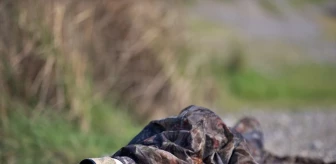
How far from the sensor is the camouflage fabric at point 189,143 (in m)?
4.45

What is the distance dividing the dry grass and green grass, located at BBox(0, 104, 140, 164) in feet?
0.52

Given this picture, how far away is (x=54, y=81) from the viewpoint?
7.31m

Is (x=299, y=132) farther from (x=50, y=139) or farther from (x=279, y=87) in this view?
(x=279, y=87)

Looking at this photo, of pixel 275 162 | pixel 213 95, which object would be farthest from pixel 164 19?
pixel 275 162

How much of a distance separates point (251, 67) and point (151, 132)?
10.1 meters

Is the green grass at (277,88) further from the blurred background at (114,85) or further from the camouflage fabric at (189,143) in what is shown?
the camouflage fabric at (189,143)

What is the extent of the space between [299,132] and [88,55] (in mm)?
2728

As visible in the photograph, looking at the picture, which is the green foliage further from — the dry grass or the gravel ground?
the dry grass

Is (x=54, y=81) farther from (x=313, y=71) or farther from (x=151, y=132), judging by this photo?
(x=313, y=71)

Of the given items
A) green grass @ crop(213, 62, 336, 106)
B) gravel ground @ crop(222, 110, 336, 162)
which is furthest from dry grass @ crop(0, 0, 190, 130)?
green grass @ crop(213, 62, 336, 106)

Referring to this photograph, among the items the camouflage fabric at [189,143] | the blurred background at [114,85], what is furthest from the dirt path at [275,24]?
the camouflage fabric at [189,143]

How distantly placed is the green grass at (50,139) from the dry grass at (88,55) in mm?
159

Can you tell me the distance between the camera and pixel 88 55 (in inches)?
331

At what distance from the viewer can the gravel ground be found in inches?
272
